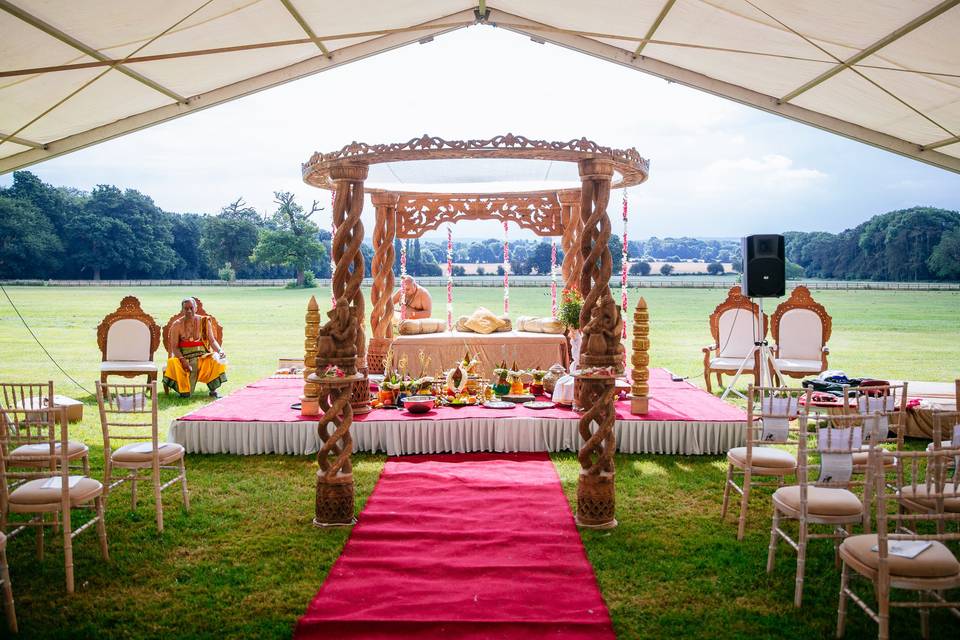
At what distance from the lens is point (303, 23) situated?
272 inches

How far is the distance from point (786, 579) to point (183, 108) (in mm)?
7718

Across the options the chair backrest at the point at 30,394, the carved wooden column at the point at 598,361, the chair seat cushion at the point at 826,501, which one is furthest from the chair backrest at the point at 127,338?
the chair seat cushion at the point at 826,501

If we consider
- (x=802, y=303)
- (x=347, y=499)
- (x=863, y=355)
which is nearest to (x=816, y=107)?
(x=802, y=303)

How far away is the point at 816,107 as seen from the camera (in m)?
7.74

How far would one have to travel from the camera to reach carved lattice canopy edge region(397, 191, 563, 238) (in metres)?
10.3

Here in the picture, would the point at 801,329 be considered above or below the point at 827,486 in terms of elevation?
above

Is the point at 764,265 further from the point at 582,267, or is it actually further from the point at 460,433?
the point at 582,267

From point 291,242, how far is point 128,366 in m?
34.4

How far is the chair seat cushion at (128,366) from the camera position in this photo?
9.32 m

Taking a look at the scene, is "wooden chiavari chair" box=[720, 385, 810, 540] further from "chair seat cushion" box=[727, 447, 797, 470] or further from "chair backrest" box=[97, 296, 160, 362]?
"chair backrest" box=[97, 296, 160, 362]

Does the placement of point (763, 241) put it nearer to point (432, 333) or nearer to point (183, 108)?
point (432, 333)

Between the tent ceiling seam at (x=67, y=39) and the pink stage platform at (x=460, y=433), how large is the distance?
3390mm

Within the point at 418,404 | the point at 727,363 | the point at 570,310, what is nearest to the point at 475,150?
the point at 418,404

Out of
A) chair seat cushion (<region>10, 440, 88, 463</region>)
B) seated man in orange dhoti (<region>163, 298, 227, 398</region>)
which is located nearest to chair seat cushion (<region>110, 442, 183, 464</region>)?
chair seat cushion (<region>10, 440, 88, 463</region>)
